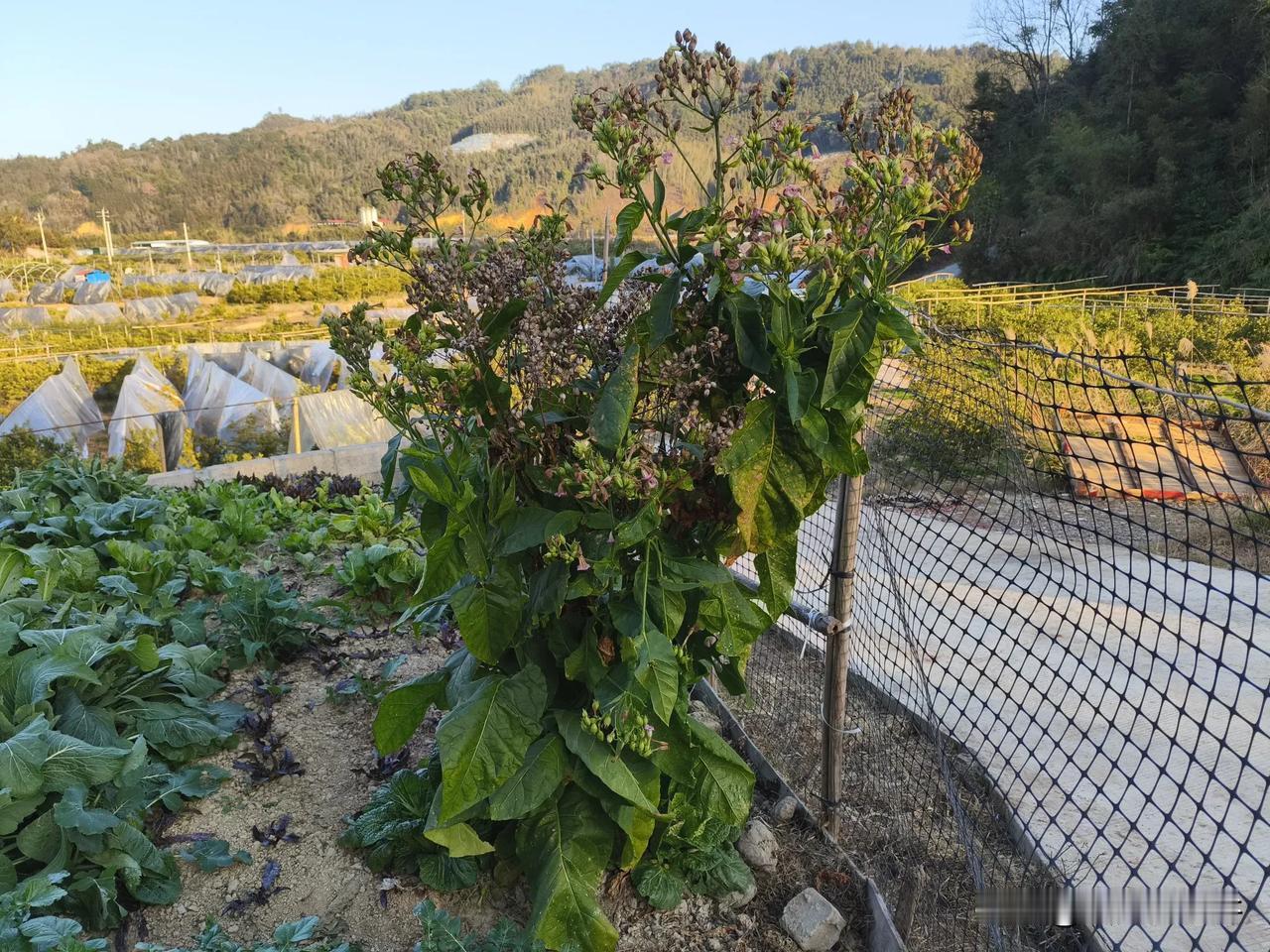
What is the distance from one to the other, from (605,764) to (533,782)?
6.6 inches

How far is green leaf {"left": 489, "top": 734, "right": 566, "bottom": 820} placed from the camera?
5.83 ft

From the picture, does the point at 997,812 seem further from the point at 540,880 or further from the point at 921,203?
the point at 921,203

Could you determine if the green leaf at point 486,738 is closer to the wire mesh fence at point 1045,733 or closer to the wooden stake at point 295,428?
the wire mesh fence at point 1045,733

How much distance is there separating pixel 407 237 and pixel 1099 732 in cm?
362

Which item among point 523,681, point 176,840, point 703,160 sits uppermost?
point 703,160

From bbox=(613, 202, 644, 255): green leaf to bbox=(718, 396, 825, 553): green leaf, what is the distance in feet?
1.38

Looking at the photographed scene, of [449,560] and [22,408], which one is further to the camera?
[22,408]

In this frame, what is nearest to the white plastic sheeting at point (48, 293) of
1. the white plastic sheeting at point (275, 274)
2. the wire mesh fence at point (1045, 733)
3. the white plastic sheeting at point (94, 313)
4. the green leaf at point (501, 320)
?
the white plastic sheeting at point (94, 313)

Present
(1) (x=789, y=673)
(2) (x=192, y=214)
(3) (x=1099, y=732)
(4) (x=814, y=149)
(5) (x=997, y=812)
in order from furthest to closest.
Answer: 1. (2) (x=192, y=214)
2. (1) (x=789, y=673)
3. (3) (x=1099, y=732)
4. (5) (x=997, y=812)
5. (4) (x=814, y=149)

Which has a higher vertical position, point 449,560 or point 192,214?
point 192,214

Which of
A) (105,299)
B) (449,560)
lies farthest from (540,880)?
(105,299)

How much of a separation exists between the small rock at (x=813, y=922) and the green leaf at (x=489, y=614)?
110cm

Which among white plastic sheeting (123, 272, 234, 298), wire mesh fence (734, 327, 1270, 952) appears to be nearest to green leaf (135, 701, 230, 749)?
wire mesh fence (734, 327, 1270, 952)

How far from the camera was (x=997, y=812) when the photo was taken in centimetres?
288
